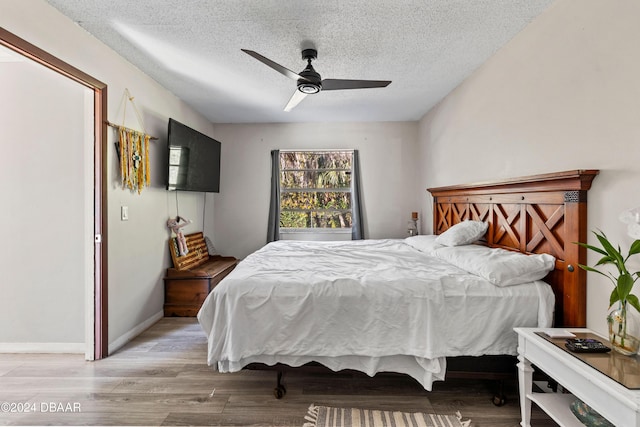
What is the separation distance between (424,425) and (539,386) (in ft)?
3.15

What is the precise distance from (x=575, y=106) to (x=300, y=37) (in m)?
1.89

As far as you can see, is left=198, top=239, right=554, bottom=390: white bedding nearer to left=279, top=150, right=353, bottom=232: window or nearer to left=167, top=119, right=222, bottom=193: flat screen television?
left=167, top=119, right=222, bottom=193: flat screen television

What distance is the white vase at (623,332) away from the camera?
1.30 metres

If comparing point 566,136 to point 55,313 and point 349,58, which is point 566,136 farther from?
point 55,313

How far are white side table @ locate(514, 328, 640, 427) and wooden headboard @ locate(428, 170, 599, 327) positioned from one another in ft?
0.70

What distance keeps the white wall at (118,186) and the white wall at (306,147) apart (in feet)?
3.64

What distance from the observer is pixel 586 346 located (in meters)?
1.35

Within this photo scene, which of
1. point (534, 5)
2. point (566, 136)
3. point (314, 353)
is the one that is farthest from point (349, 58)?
point (314, 353)

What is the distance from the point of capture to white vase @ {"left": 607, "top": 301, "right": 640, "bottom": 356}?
51.3 inches

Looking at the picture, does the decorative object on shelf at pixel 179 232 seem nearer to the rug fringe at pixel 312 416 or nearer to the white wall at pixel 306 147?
the white wall at pixel 306 147

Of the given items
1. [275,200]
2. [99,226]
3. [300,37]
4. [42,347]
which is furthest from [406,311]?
[275,200]

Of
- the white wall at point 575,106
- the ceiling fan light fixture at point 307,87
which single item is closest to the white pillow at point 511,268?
the white wall at point 575,106

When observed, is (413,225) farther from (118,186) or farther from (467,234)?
(118,186)

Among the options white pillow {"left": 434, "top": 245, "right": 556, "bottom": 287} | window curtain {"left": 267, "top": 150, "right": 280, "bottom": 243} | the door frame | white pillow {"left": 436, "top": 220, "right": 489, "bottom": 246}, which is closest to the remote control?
white pillow {"left": 434, "top": 245, "right": 556, "bottom": 287}
